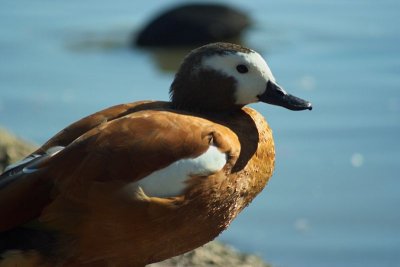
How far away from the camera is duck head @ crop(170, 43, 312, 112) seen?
18.0 ft

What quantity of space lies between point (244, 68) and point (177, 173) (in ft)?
2.33

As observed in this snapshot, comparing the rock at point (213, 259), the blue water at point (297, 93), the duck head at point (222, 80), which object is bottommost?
the rock at point (213, 259)

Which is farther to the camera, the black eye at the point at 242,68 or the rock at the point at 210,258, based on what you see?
the rock at the point at 210,258

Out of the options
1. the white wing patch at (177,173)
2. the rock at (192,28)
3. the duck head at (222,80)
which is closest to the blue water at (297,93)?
the rock at (192,28)

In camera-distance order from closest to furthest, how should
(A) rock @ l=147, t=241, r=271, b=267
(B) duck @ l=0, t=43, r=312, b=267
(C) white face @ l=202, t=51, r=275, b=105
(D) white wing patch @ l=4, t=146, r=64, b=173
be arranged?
(B) duck @ l=0, t=43, r=312, b=267 < (D) white wing patch @ l=4, t=146, r=64, b=173 < (C) white face @ l=202, t=51, r=275, b=105 < (A) rock @ l=147, t=241, r=271, b=267

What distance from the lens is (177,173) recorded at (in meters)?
5.08

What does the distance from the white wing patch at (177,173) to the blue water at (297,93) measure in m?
2.54

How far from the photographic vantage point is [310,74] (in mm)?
11219

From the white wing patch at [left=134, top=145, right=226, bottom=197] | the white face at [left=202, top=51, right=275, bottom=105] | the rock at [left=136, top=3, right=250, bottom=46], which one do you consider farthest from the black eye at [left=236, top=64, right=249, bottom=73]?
the rock at [left=136, top=3, right=250, bottom=46]

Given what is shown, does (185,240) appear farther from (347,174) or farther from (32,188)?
(347,174)

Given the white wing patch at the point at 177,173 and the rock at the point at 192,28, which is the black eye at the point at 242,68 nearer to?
the white wing patch at the point at 177,173

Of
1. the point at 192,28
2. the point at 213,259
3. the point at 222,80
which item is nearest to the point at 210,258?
the point at 213,259

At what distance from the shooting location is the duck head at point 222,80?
5484 mm

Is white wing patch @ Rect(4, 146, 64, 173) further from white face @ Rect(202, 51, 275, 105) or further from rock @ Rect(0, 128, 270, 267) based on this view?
rock @ Rect(0, 128, 270, 267)
